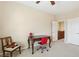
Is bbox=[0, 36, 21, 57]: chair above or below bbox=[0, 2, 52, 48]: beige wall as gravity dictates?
below

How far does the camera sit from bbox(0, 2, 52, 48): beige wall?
486 cm

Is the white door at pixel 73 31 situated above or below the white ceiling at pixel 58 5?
below

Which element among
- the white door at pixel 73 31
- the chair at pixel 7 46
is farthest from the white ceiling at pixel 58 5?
the chair at pixel 7 46

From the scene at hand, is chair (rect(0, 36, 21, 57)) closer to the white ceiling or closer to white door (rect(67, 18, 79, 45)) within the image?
the white ceiling

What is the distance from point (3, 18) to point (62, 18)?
433 cm

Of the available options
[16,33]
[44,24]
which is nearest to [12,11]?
[16,33]

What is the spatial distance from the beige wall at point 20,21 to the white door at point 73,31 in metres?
1.76

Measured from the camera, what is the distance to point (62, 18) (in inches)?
286

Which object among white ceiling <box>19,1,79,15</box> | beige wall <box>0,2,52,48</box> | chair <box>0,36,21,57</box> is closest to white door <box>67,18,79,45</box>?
white ceiling <box>19,1,79,15</box>

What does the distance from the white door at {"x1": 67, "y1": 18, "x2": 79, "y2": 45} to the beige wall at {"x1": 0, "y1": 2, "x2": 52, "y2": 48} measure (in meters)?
1.76

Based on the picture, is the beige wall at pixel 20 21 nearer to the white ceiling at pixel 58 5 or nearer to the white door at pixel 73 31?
the white ceiling at pixel 58 5

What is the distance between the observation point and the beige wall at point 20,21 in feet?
15.9

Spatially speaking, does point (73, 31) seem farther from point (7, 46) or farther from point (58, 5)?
point (7, 46)

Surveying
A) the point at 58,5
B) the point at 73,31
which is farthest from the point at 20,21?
the point at 73,31
